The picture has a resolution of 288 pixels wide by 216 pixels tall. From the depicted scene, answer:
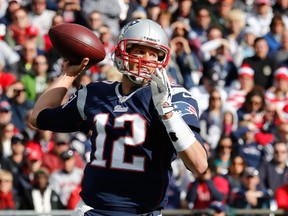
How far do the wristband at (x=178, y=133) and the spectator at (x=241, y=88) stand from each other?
719cm

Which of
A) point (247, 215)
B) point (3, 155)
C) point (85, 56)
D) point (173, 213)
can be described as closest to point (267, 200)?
point (247, 215)

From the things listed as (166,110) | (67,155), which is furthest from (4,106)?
(166,110)

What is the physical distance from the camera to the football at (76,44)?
5613mm

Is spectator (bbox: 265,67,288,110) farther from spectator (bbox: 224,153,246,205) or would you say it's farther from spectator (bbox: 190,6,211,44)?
spectator (bbox: 224,153,246,205)

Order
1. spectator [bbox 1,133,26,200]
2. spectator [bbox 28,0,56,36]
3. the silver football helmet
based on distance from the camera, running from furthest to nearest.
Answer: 1. spectator [bbox 28,0,56,36]
2. spectator [bbox 1,133,26,200]
3. the silver football helmet

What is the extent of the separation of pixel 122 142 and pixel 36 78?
264 inches

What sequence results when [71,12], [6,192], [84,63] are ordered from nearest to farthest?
[84,63], [6,192], [71,12]

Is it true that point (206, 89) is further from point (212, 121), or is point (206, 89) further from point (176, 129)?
point (176, 129)

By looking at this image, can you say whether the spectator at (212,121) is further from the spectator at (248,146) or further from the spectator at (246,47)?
the spectator at (246,47)

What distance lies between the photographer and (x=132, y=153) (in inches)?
205

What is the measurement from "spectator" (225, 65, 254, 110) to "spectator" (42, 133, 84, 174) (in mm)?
2439

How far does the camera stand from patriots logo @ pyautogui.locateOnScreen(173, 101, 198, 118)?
511 cm

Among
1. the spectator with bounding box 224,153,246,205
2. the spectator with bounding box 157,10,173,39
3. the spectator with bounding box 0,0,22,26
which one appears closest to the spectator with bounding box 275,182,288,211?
the spectator with bounding box 224,153,246,205

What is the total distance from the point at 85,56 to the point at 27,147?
4955 mm
